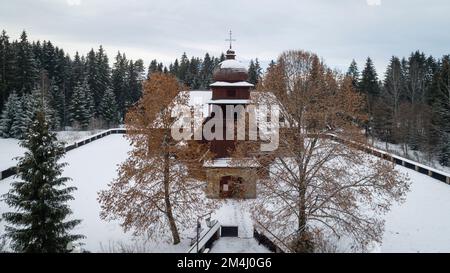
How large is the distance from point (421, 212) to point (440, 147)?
19.9 metres

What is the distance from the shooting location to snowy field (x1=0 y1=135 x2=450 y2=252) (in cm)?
1802

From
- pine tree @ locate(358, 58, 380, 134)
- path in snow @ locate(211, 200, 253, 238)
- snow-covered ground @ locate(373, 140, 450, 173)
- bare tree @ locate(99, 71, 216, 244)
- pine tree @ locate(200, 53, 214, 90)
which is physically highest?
pine tree @ locate(200, 53, 214, 90)

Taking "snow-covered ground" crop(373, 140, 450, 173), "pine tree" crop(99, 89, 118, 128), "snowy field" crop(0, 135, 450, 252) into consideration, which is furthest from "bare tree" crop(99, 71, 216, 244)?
"pine tree" crop(99, 89, 118, 128)

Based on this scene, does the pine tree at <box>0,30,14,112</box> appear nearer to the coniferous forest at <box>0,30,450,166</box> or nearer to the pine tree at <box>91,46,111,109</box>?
the coniferous forest at <box>0,30,450,166</box>

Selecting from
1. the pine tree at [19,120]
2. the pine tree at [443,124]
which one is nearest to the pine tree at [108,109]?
the pine tree at [19,120]

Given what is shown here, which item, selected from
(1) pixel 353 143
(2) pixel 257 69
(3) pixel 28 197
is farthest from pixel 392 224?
(2) pixel 257 69

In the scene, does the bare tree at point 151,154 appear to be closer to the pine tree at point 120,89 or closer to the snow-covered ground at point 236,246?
the snow-covered ground at point 236,246

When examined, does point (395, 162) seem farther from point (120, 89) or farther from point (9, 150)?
point (120, 89)

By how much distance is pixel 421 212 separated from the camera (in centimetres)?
2220

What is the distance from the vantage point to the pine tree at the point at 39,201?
14852 mm

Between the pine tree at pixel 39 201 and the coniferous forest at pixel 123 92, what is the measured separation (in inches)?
751

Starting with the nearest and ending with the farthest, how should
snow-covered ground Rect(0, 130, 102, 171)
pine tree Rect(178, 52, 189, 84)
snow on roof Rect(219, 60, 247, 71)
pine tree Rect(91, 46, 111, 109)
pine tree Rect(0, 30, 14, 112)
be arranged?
snow on roof Rect(219, 60, 247, 71) → snow-covered ground Rect(0, 130, 102, 171) → pine tree Rect(0, 30, 14, 112) → pine tree Rect(91, 46, 111, 109) → pine tree Rect(178, 52, 189, 84)

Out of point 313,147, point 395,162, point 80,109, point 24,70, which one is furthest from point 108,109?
point 313,147

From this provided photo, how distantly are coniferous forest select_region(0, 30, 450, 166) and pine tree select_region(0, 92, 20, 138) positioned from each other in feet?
0.40
